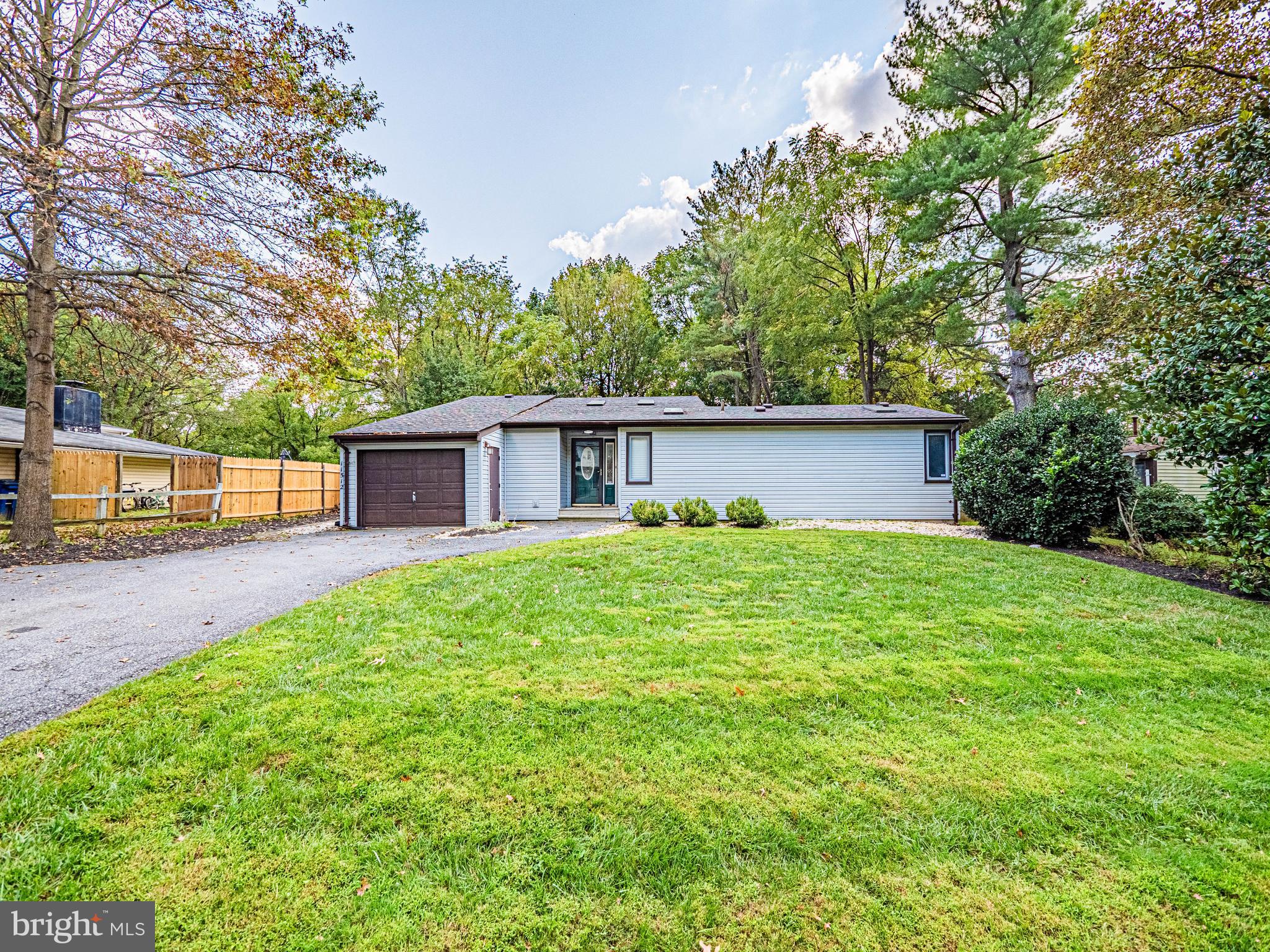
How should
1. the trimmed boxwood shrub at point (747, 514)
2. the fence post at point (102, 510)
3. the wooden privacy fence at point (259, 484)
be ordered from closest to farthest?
the trimmed boxwood shrub at point (747, 514), the fence post at point (102, 510), the wooden privacy fence at point (259, 484)

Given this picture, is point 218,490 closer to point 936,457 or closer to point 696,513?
point 696,513

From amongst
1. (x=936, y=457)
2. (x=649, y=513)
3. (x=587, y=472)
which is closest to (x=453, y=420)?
(x=587, y=472)

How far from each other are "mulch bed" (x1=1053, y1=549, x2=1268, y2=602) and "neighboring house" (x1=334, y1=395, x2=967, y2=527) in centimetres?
493

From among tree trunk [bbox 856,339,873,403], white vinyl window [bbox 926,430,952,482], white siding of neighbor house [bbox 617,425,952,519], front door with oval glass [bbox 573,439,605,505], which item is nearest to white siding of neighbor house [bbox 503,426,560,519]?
front door with oval glass [bbox 573,439,605,505]

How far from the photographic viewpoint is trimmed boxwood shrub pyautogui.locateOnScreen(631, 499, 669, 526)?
10906mm

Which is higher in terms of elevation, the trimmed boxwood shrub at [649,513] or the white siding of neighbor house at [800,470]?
the white siding of neighbor house at [800,470]

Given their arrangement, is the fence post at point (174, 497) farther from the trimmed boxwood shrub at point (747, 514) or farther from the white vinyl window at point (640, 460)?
the trimmed boxwood shrub at point (747, 514)

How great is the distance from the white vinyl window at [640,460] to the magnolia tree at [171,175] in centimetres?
700

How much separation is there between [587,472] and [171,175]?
995cm

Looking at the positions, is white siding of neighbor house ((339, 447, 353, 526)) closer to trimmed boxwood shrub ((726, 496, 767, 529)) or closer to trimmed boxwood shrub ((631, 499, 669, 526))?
trimmed boxwood shrub ((631, 499, 669, 526))

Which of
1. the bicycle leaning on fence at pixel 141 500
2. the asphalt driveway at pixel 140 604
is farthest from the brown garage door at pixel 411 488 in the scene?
the bicycle leaning on fence at pixel 141 500

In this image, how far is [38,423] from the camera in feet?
27.5

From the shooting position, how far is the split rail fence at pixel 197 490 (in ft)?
38.4

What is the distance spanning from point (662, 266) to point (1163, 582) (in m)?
24.4
